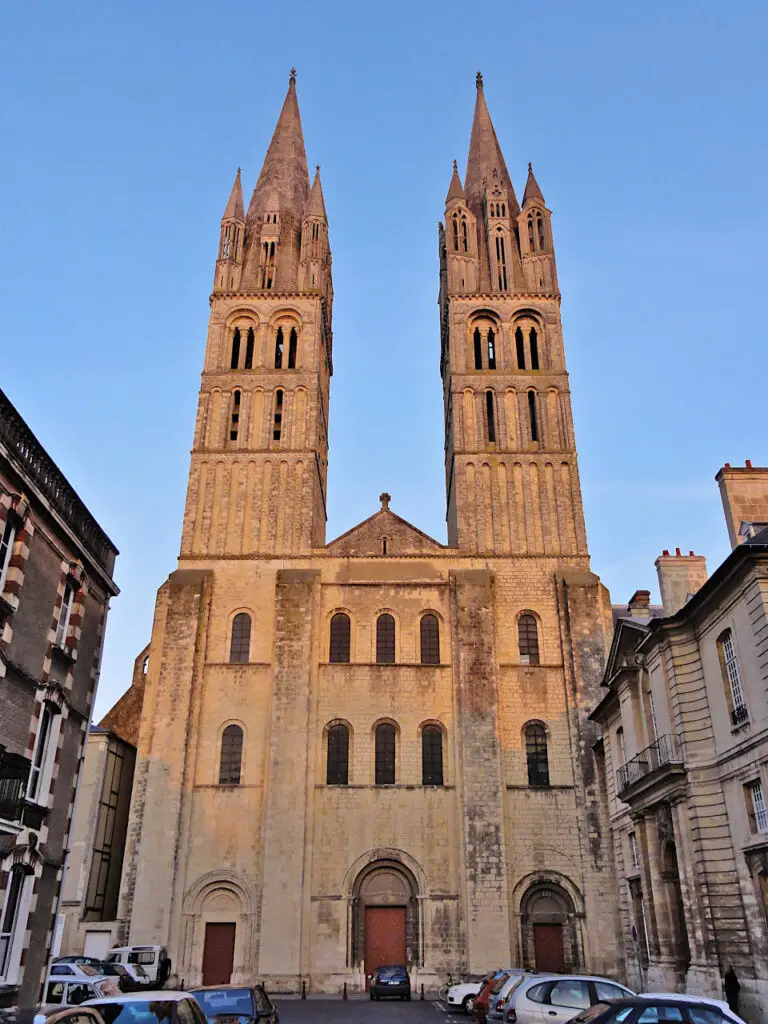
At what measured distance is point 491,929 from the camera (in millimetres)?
26734

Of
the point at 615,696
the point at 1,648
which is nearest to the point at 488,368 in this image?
the point at 615,696

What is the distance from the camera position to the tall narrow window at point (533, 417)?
3575 centimetres

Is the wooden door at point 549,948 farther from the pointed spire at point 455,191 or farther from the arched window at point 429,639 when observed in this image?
the pointed spire at point 455,191

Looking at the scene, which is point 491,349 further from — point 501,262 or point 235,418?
point 235,418

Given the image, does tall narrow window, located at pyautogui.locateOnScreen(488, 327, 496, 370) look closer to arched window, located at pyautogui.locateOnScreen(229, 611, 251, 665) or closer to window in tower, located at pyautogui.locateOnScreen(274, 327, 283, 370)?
window in tower, located at pyautogui.locateOnScreen(274, 327, 283, 370)

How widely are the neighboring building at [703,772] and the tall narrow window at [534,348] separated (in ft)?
50.3

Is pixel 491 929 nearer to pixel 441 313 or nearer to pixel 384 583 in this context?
pixel 384 583

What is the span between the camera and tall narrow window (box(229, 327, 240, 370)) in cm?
3756

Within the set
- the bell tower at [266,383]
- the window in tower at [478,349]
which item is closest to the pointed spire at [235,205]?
the bell tower at [266,383]

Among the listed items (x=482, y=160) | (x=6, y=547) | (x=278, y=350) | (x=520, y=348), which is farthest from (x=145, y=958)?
(x=482, y=160)

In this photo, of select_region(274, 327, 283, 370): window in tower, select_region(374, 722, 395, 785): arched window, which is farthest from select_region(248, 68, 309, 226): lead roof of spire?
select_region(374, 722, 395, 785): arched window

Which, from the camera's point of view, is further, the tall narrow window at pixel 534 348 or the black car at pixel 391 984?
the tall narrow window at pixel 534 348

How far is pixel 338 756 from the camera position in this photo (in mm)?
29953

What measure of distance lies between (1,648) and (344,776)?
17.7m
